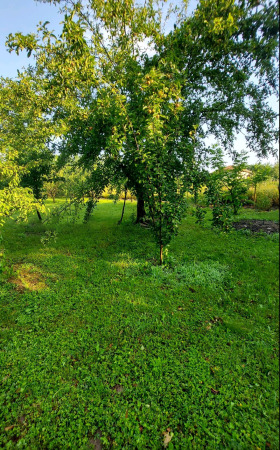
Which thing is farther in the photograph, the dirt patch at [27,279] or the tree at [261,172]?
the dirt patch at [27,279]

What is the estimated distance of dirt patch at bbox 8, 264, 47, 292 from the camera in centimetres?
463

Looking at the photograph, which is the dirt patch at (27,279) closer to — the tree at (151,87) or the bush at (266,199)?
the tree at (151,87)

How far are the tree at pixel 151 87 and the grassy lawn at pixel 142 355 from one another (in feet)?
5.82

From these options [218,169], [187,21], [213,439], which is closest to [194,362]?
[213,439]

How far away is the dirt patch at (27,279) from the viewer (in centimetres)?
463

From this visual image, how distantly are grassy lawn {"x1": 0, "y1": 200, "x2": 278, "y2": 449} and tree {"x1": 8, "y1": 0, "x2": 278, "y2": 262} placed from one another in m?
1.77

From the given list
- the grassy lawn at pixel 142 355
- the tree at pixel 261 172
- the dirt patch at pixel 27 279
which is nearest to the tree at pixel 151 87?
the tree at pixel 261 172

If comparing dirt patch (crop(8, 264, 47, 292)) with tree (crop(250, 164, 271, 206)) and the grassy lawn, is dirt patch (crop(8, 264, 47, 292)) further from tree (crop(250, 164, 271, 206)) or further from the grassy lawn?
tree (crop(250, 164, 271, 206))

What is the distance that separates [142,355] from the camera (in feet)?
9.27

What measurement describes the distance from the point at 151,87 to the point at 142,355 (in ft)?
14.4

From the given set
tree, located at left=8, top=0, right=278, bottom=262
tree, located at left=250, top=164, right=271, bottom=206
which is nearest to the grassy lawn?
tree, located at left=250, top=164, right=271, bottom=206

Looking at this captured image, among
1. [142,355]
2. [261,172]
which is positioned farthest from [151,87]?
[142,355]

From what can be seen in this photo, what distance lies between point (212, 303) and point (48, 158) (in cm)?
936

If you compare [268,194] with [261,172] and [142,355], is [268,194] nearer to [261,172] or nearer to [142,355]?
[261,172]
